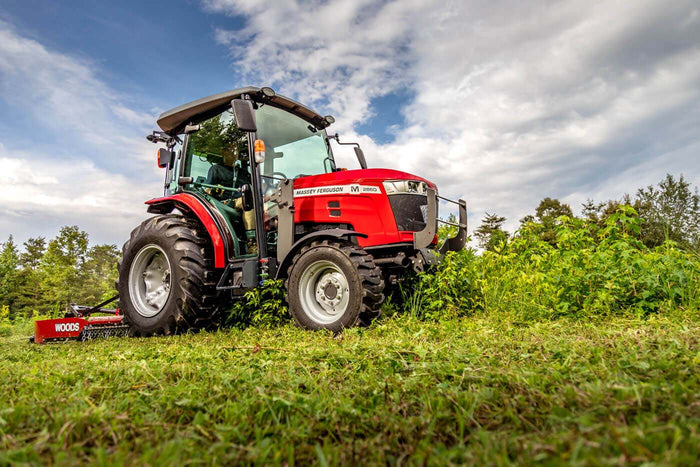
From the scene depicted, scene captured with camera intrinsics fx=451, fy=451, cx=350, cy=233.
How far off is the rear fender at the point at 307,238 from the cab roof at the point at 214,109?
1.95 meters

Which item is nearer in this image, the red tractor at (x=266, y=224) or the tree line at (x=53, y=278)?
the red tractor at (x=266, y=224)

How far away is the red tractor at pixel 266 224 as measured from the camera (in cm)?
484

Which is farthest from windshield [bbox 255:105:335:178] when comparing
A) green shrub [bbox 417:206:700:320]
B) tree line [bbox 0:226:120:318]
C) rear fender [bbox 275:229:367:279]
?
tree line [bbox 0:226:120:318]

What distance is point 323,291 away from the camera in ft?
16.0

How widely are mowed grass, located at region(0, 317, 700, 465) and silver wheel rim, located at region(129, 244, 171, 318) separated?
3.21m

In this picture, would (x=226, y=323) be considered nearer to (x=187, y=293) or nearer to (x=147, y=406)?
(x=187, y=293)

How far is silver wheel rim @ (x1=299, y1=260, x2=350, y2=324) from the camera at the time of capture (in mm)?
4734

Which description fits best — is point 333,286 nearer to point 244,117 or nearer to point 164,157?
point 244,117

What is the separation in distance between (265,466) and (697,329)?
3.05m

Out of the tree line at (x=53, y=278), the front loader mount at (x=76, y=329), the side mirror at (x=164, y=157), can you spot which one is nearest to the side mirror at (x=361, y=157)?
the side mirror at (x=164, y=157)

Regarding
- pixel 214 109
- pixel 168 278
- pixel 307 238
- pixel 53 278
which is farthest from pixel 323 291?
pixel 53 278

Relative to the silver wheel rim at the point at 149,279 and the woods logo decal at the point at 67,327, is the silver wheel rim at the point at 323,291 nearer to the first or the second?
the silver wheel rim at the point at 149,279

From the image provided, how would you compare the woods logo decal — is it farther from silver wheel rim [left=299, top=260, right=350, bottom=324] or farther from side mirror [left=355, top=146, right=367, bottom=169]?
side mirror [left=355, top=146, right=367, bottom=169]

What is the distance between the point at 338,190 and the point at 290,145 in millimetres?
1250
